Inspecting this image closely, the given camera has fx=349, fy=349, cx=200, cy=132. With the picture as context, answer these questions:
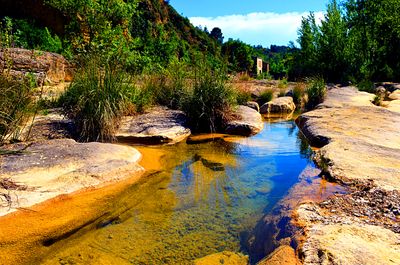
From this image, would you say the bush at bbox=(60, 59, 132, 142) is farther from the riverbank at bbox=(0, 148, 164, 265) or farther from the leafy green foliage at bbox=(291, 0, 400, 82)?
Answer: the leafy green foliage at bbox=(291, 0, 400, 82)

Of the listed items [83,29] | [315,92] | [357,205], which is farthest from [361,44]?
[357,205]

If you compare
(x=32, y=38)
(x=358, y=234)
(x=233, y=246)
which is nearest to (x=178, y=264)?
(x=233, y=246)

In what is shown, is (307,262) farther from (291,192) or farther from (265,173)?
(265,173)

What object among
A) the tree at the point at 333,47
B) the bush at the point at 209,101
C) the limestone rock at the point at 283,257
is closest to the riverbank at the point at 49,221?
the limestone rock at the point at 283,257

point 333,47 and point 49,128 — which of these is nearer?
point 49,128

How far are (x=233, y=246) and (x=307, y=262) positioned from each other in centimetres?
70

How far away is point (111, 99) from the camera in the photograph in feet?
17.3

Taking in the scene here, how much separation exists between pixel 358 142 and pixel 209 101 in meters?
2.79

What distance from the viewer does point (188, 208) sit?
3088 millimetres

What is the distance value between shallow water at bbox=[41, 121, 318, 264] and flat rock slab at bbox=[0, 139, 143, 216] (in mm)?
347

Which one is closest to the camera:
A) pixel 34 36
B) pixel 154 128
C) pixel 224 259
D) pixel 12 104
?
pixel 224 259

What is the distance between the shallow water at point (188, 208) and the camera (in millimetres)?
2387

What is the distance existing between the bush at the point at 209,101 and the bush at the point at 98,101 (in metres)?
1.36

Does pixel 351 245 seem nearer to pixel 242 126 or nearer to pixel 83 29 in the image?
pixel 242 126
